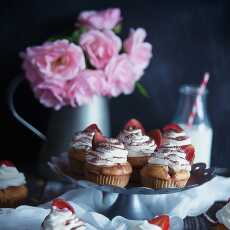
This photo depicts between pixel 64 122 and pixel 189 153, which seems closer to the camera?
pixel 189 153

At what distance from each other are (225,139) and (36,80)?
640 millimetres

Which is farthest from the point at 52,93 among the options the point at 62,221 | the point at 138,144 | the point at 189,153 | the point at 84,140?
the point at 62,221

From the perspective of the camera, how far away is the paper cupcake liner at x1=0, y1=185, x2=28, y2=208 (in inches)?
61.0

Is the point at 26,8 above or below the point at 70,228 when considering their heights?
above

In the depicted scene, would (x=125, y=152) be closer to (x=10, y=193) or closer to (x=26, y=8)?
(x=10, y=193)

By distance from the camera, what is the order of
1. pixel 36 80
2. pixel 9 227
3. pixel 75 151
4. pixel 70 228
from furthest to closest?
pixel 36 80, pixel 75 151, pixel 9 227, pixel 70 228

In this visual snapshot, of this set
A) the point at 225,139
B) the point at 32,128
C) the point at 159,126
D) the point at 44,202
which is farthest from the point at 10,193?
the point at 225,139

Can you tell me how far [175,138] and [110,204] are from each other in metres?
0.23

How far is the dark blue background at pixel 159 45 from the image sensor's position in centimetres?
192

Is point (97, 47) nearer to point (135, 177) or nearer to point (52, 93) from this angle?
point (52, 93)

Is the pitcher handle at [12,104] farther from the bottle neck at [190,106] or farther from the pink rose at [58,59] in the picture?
the bottle neck at [190,106]

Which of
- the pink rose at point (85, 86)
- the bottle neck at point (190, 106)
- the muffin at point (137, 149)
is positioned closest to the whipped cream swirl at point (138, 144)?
the muffin at point (137, 149)

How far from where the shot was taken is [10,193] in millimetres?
1560

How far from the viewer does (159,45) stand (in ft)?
6.38
